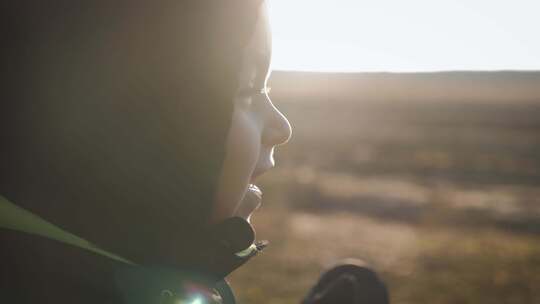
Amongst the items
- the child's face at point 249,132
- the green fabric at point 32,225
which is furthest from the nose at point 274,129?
the green fabric at point 32,225

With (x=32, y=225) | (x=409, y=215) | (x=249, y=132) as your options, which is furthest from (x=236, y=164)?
(x=409, y=215)

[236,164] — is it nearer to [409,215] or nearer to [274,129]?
[274,129]

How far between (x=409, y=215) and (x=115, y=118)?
26.4ft

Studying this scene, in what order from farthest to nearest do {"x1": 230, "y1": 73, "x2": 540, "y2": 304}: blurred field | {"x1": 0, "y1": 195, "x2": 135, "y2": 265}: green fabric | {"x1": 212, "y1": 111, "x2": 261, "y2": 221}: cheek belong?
{"x1": 230, "y1": 73, "x2": 540, "y2": 304}: blurred field, {"x1": 212, "y1": 111, "x2": 261, "y2": 221}: cheek, {"x1": 0, "y1": 195, "x2": 135, "y2": 265}: green fabric

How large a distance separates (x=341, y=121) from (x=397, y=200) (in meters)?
23.2

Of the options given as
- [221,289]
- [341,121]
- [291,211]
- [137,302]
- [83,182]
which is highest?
[83,182]

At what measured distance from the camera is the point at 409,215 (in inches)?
351

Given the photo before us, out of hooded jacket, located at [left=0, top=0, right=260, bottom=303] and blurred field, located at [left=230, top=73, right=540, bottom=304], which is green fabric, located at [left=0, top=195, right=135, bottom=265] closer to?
hooded jacket, located at [left=0, top=0, right=260, bottom=303]

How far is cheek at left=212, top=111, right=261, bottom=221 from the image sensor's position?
1228 mm

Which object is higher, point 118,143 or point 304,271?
point 118,143

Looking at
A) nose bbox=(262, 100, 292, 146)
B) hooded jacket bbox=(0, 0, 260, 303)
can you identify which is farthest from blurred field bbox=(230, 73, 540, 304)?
hooded jacket bbox=(0, 0, 260, 303)

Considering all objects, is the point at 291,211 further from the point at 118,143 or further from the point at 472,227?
the point at 118,143

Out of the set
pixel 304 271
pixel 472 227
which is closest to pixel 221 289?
pixel 304 271

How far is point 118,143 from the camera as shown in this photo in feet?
3.65
